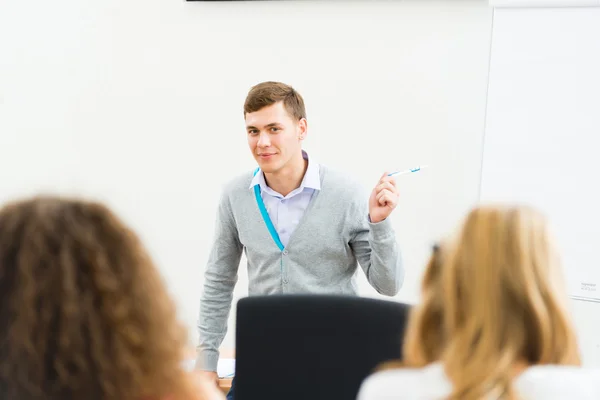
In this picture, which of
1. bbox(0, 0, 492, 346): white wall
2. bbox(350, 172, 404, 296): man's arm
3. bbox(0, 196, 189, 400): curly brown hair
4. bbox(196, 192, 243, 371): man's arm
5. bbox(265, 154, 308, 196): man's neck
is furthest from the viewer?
bbox(0, 0, 492, 346): white wall

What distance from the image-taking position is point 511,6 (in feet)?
8.25

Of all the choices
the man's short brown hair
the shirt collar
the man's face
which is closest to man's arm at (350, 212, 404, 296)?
the shirt collar

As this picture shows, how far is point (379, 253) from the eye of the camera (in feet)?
6.75

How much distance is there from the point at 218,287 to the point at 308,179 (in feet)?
1.55

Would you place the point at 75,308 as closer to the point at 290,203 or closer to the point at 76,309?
the point at 76,309

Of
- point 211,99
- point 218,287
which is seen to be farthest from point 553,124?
point 211,99

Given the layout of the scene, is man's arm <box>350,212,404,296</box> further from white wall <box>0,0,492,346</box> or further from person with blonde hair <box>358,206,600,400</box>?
person with blonde hair <box>358,206,600,400</box>

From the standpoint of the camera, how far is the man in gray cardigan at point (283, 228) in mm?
2180

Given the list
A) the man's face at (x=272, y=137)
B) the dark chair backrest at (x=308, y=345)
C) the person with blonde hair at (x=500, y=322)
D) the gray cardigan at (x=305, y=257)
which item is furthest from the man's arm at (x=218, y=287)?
the person with blonde hair at (x=500, y=322)

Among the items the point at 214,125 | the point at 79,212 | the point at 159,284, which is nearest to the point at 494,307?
the point at 159,284

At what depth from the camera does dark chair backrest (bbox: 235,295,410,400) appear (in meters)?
1.60

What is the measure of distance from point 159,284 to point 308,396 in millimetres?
714

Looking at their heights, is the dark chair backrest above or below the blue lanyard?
below

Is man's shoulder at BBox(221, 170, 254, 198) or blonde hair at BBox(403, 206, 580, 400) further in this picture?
man's shoulder at BBox(221, 170, 254, 198)
